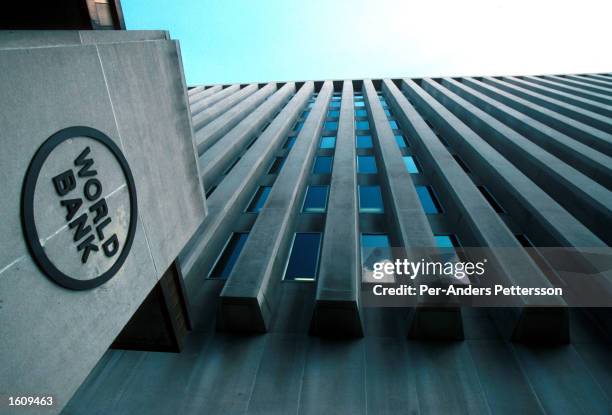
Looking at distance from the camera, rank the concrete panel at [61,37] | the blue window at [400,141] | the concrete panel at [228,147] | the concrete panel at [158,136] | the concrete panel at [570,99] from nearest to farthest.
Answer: the concrete panel at [61,37] < the concrete panel at [158,136] < the concrete panel at [228,147] < the concrete panel at [570,99] < the blue window at [400,141]

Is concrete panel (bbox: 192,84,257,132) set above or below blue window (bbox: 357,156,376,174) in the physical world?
above

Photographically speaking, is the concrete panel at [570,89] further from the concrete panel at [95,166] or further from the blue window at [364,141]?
the concrete panel at [95,166]

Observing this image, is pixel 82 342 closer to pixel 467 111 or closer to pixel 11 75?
pixel 11 75

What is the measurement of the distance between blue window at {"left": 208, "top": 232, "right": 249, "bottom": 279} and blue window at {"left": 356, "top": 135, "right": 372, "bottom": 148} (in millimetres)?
12023

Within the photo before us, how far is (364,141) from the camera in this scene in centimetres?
2283

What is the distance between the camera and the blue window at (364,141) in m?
22.2

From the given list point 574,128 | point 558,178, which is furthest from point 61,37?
point 574,128

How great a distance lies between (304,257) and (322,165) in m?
8.56

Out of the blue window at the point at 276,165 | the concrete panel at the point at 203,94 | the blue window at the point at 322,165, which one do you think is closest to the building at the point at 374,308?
the blue window at the point at 322,165

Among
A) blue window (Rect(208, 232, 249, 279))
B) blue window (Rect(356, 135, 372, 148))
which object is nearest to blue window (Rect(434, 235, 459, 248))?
blue window (Rect(208, 232, 249, 279))

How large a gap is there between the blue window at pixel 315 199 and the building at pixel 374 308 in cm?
10

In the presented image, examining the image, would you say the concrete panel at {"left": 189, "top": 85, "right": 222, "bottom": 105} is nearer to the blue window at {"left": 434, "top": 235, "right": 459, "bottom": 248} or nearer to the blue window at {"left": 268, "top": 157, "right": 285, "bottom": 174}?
the blue window at {"left": 268, "top": 157, "right": 285, "bottom": 174}

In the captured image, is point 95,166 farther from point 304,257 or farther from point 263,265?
point 304,257

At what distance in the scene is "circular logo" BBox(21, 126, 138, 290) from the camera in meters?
4.34
